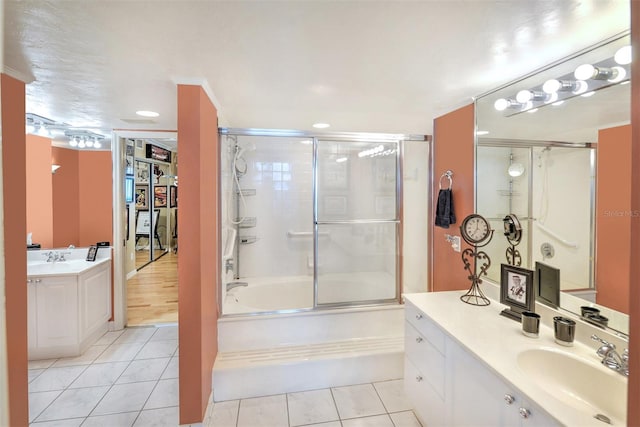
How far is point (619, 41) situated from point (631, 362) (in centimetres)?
146

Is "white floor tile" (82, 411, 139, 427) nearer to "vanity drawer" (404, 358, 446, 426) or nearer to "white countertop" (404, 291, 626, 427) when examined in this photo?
"vanity drawer" (404, 358, 446, 426)

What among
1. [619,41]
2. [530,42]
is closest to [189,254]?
[530,42]

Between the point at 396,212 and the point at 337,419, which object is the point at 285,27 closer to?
the point at 396,212

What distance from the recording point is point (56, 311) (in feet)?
8.43

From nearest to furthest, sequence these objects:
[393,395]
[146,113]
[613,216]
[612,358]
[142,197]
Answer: [612,358] < [613,216] < [393,395] < [146,113] < [142,197]

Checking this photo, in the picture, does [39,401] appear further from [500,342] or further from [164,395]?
[500,342]

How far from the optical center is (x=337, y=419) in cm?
198

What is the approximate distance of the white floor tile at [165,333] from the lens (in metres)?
3.04

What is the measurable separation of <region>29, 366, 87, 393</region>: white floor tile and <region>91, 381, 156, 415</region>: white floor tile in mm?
430

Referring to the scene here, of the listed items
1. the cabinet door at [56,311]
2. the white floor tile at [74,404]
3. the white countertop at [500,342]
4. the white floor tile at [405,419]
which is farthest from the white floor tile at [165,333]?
the white countertop at [500,342]

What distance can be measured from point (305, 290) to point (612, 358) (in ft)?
9.05

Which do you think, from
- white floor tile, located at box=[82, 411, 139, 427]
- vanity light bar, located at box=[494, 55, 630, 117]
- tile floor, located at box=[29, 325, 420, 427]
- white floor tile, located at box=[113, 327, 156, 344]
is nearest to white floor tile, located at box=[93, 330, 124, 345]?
white floor tile, located at box=[113, 327, 156, 344]

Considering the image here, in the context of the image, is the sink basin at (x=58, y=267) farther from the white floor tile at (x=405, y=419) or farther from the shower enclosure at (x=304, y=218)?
the white floor tile at (x=405, y=419)

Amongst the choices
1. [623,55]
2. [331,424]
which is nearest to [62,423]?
[331,424]
